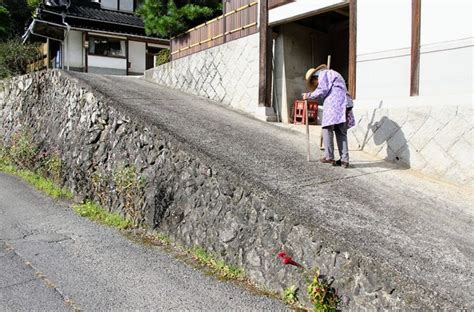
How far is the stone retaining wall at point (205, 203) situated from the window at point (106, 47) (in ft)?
37.2

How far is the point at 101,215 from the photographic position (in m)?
5.90

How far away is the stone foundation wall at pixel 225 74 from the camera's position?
970 centimetres

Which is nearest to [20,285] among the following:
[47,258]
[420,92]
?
[47,258]

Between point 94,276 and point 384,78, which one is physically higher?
point 384,78

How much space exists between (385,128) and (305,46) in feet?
13.6

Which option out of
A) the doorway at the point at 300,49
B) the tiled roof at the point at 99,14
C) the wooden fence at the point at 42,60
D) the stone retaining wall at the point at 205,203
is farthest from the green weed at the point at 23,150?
the wooden fence at the point at 42,60

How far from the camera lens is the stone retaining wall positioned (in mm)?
2982

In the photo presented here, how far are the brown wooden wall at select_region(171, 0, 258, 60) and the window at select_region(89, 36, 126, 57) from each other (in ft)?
25.0

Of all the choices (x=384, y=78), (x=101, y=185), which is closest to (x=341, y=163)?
(x=384, y=78)

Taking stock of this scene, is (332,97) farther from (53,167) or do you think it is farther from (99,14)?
(99,14)

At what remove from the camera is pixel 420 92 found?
6.30m

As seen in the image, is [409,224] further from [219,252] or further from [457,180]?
[457,180]

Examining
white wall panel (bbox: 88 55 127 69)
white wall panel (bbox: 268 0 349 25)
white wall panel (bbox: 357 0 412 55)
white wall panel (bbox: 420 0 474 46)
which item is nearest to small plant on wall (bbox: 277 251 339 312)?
white wall panel (bbox: 420 0 474 46)

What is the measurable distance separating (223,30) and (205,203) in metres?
7.37
